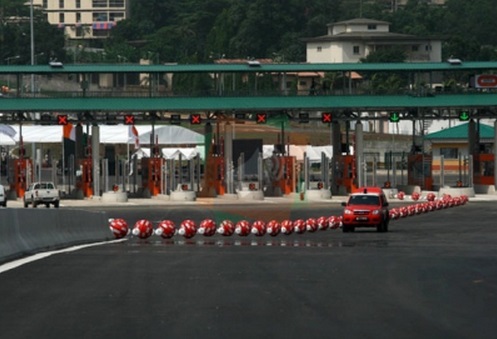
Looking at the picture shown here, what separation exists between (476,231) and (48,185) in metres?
30.2

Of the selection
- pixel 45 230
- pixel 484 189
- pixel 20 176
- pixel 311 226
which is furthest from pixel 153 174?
pixel 45 230

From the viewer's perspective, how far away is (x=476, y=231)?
45.4 metres

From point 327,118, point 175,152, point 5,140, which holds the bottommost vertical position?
point 175,152

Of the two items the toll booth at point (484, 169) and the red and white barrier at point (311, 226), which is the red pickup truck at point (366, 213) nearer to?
the red and white barrier at point (311, 226)

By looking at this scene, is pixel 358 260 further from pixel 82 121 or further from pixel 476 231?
pixel 82 121

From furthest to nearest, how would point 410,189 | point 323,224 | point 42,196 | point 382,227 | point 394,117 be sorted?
1. point 410,189
2. point 394,117
3. point 42,196
4. point 323,224
5. point 382,227

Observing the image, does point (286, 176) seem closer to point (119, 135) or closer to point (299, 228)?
point (119, 135)

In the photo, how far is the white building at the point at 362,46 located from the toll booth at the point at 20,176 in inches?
4148

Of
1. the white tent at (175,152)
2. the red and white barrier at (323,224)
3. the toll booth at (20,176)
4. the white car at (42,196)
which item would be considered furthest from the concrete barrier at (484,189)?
the red and white barrier at (323,224)

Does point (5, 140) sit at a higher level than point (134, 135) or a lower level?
lower

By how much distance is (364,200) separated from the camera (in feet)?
157

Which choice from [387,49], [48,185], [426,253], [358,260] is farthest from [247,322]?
[387,49]

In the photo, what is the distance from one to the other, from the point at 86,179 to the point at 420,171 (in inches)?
690

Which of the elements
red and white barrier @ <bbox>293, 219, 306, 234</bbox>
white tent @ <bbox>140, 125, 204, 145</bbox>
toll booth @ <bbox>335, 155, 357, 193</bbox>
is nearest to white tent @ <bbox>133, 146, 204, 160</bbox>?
white tent @ <bbox>140, 125, 204, 145</bbox>
